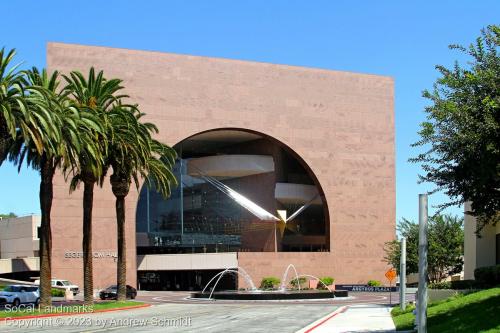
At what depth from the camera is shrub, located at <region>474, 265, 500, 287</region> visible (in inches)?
1185

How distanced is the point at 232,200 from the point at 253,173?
159 inches

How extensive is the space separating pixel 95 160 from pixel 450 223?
99.2ft

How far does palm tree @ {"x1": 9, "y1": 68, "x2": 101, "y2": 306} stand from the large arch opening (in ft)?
121

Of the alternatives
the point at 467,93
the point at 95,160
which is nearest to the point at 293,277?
the point at 95,160

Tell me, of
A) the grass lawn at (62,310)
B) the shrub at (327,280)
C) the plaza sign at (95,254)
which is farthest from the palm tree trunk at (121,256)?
the shrub at (327,280)

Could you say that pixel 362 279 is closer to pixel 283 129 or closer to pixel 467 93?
pixel 283 129

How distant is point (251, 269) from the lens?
7050 centimetres

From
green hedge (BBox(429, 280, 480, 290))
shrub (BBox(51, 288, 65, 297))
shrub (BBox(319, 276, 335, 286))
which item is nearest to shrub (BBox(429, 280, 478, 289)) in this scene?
green hedge (BBox(429, 280, 480, 290))

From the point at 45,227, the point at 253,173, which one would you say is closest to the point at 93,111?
the point at 45,227

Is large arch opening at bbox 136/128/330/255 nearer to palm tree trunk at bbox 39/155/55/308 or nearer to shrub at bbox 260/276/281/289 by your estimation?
shrub at bbox 260/276/281/289

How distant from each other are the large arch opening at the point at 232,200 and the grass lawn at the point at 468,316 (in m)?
51.4

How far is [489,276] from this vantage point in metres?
30.7

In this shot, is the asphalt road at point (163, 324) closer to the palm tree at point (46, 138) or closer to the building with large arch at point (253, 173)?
the palm tree at point (46, 138)

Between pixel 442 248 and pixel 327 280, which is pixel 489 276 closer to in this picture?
pixel 442 248
